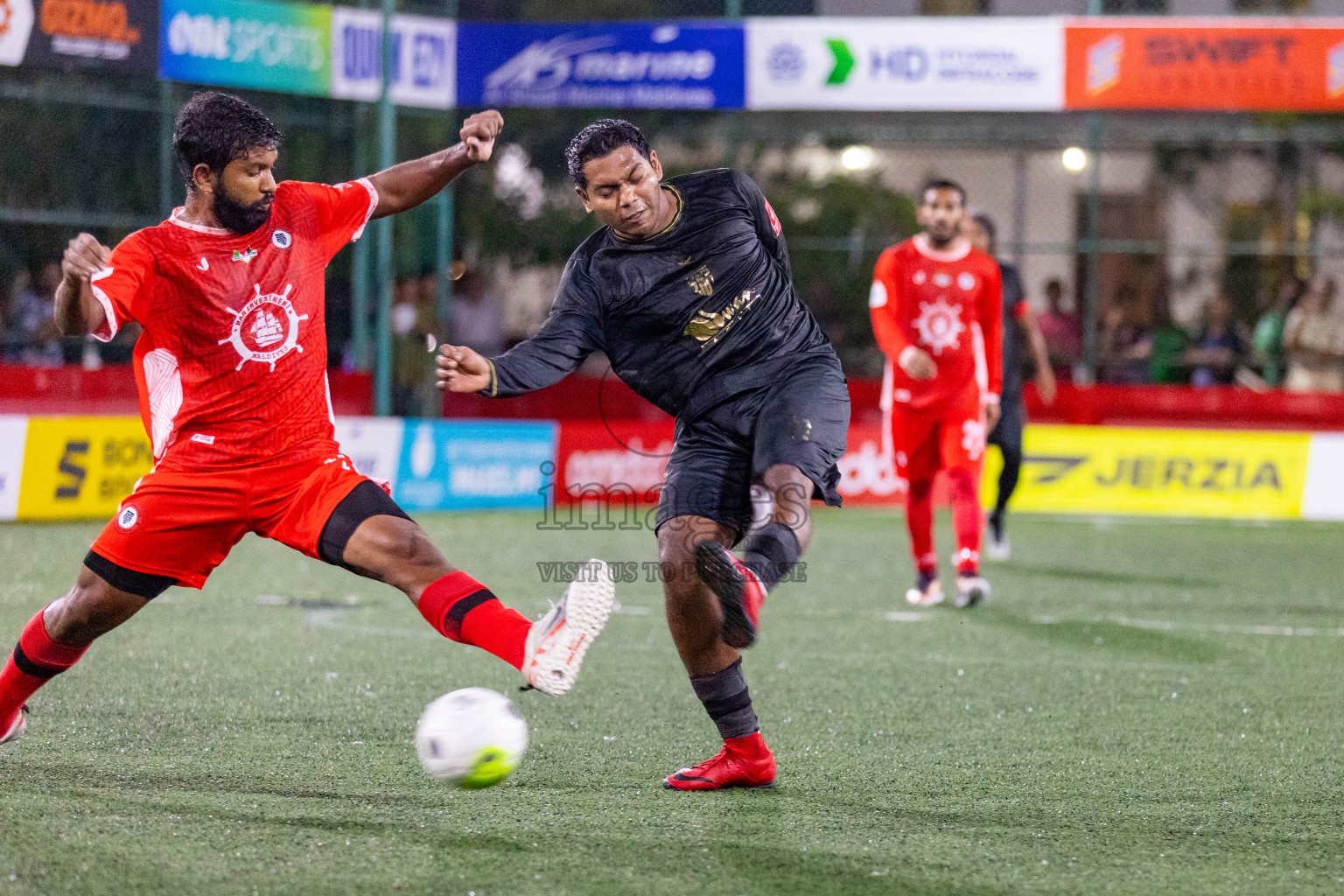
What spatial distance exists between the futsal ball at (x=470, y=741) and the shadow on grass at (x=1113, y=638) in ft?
12.8

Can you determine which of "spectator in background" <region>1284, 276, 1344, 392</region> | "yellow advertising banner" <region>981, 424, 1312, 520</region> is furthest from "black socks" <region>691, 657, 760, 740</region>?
"spectator in background" <region>1284, 276, 1344, 392</region>

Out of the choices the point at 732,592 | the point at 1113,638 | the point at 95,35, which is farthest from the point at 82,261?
the point at 95,35

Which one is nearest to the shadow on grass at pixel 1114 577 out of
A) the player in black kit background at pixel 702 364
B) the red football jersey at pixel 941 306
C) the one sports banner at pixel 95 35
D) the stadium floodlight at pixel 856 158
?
the red football jersey at pixel 941 306

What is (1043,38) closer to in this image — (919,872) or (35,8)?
(35,8)

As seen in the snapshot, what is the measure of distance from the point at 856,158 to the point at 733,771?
14.7m

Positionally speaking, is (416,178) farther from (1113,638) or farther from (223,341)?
(1113,638)

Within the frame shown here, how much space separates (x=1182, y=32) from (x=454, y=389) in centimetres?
1349

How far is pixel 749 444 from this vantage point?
4.61 meters

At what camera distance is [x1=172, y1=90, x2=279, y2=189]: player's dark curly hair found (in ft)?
13.7

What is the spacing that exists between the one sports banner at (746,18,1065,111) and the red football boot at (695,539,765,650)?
12455mm

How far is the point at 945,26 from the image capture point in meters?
15.7

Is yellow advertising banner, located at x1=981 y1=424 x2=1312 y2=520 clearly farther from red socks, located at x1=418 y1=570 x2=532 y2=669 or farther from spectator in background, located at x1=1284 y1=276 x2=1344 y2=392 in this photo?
red socks, located at x1=418 y1=570 x2=532 y2=669

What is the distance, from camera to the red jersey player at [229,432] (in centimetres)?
420

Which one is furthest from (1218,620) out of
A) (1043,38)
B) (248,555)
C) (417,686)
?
(1043,38)
